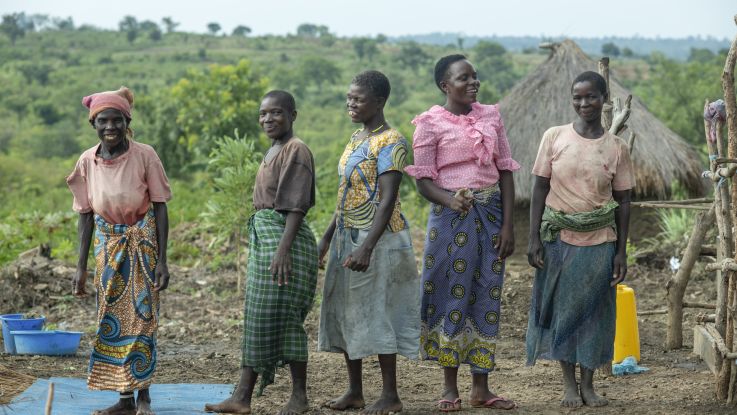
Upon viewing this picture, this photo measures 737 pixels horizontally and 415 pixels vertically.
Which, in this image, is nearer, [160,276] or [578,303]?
[160,276]

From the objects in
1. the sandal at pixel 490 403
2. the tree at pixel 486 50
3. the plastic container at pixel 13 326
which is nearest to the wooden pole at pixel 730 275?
the sandal at pixel 490 403

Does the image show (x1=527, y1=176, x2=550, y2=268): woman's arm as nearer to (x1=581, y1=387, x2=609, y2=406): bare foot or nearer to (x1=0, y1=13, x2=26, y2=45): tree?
(x1=581, y1=387, x2=609, y2=406): bare foot

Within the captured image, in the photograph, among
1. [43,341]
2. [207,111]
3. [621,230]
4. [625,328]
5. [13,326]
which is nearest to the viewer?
[621,230]

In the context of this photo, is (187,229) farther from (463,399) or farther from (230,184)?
(463,399)

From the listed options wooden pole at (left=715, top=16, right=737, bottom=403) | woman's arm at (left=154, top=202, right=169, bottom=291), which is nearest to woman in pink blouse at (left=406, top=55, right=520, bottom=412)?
wooden pole at (left=715, top=16, right=737, bottom=403)

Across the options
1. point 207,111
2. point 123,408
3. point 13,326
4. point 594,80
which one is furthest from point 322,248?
point 207,111

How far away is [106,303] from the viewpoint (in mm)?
4539

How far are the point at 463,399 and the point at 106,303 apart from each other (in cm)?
183

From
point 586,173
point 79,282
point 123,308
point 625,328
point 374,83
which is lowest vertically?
point 625,328

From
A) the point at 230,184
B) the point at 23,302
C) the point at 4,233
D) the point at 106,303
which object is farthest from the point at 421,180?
the point at 4,233

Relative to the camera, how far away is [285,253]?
4.52 meters

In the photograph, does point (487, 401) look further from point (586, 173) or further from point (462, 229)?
point (586, 173)

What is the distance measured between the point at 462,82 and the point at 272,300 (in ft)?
4.44

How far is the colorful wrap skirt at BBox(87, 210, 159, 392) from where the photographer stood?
4543mm
